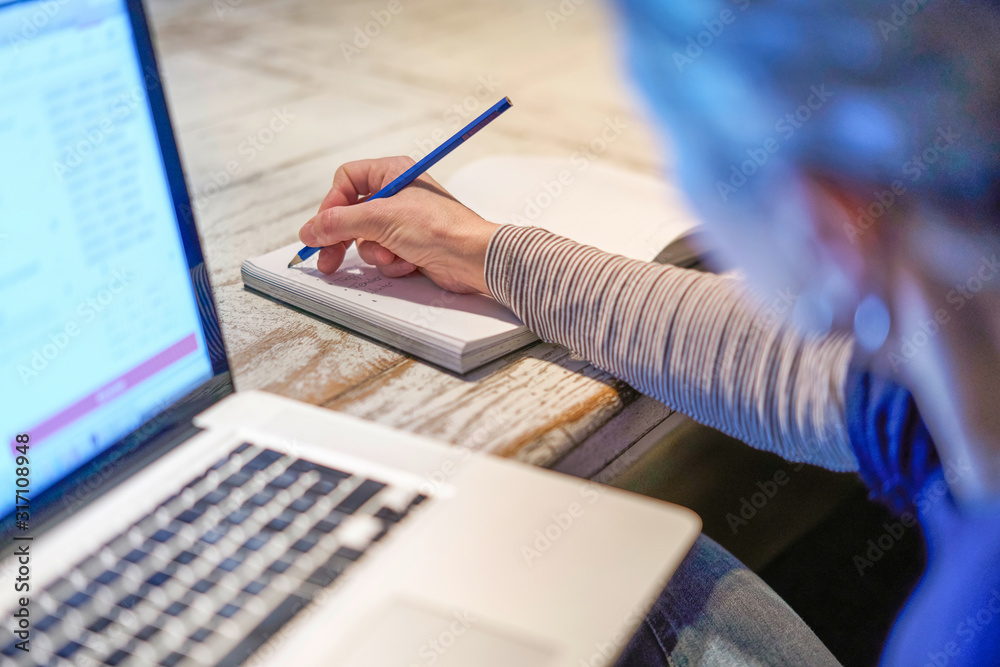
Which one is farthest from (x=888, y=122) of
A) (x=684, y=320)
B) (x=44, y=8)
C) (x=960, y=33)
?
(x=44, y=8)

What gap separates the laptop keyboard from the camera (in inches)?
16.4

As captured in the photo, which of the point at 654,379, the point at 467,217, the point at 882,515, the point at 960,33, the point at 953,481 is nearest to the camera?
the point at 960,33

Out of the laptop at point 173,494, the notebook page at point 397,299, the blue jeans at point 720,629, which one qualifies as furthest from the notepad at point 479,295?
the blue jeans at point 720,629

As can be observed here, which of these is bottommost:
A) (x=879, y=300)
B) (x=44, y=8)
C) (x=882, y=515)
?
(x=882, y=515)

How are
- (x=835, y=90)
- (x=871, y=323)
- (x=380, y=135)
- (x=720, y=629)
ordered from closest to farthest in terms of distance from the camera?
(x=835, y=90) → (x=871, y=323) → (x=720, y=629) → (x=380, y=135)

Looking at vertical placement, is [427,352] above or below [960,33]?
below

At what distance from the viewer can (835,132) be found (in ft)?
1.41

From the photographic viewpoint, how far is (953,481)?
491 mm

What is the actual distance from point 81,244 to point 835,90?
0.44m

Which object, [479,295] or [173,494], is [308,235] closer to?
[479,295]

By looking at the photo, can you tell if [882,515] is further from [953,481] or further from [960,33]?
[960,33]

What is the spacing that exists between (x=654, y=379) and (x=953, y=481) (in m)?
0.20

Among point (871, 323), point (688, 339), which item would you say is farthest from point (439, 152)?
point (871, 323)

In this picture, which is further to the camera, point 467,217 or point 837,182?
point 467,217
